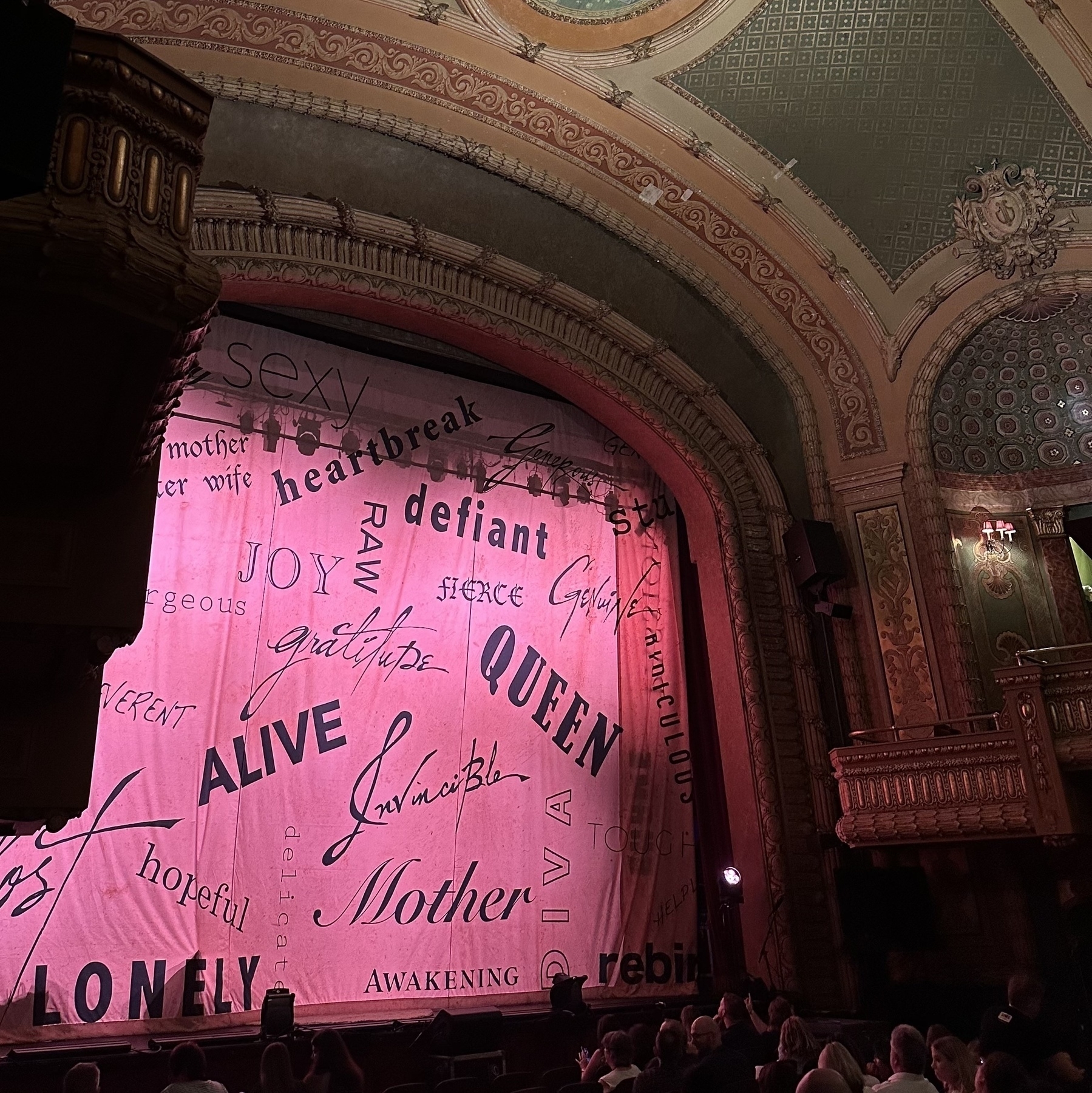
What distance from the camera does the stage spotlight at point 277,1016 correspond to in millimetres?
6402

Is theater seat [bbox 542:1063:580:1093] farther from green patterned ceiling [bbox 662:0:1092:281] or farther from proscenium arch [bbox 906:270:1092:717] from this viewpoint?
green patterned ceiling [bbox 662:0:1092:281]

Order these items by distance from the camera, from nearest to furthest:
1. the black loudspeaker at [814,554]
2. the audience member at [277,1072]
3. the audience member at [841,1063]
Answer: the audience member at [841,1063]
the audience member at [277,1072]
the black loudspeaker at [814,554]

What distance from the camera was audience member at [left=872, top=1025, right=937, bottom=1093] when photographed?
335cm

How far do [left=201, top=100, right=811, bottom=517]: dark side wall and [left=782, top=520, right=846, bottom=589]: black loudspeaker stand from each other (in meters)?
0.54

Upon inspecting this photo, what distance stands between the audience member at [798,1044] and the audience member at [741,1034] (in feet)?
0.39

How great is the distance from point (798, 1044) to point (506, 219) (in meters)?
7.14

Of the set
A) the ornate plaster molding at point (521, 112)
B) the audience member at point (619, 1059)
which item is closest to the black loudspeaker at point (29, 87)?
the audience member at point (619, 1059)

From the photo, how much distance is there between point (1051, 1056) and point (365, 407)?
23.5ft

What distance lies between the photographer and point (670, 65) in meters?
8.72

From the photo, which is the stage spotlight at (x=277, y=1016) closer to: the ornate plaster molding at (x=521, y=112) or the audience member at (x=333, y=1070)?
the audience member at (x=333, y=1070)

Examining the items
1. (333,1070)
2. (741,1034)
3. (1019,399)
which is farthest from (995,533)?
(333,1070)

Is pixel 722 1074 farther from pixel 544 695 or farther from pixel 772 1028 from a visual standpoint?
pixel 544 695

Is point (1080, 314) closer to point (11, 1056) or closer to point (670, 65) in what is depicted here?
point (670, 65)

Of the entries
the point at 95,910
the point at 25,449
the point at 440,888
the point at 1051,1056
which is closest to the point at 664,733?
the point at 440,888
